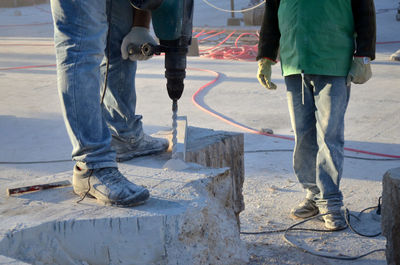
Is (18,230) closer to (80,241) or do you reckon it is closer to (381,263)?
(80,241)

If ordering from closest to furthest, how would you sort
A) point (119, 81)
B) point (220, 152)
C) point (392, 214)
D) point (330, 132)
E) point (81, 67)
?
point (81, 67)
point (392, 214)
point (119, 81)
point (330, 132)
point (220, 152)

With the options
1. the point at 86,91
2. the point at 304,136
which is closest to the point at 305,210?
the point at 304,136

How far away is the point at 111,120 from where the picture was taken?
292 centimetres

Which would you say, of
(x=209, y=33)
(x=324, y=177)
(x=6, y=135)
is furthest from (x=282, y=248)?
(x=209, y=33)

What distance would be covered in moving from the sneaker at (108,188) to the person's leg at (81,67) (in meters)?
0.04

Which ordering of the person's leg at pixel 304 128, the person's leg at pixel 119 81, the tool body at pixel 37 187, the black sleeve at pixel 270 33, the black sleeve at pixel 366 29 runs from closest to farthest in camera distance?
the tool body at pixel 37 187
the person's leg at pixel 119 81
the black sleeve at pixel 366 29
the person's leg at pixel 304 128
the black sleeve at pixel 270 33

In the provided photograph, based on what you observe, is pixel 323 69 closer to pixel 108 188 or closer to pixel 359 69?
pixel 359 69

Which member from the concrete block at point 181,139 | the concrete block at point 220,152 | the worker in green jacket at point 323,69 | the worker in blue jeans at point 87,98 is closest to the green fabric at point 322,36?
the worker in green jacket at point 323,69

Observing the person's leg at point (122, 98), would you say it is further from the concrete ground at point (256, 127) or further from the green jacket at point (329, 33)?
the green jacket at point (329, 33)

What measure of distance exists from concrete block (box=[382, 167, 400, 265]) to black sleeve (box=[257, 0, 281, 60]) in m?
1.06

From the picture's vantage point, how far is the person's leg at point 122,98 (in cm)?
279

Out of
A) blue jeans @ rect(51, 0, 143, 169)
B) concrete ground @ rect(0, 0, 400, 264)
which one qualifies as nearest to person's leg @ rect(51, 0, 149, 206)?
blue jeans @ rect(51, 0, 143, 169)

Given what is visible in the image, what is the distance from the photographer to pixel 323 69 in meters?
3.02

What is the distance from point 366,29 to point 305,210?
3.71 feet
